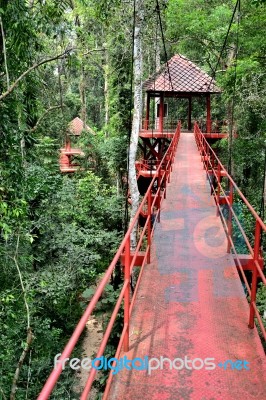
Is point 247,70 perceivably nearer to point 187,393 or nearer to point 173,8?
point 173,8

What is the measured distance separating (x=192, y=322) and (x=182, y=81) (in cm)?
1546

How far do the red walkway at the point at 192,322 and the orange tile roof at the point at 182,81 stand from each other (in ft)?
39.3

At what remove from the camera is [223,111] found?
73.5 feet

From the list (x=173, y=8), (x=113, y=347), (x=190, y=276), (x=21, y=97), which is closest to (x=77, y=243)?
(x=113, y=347)

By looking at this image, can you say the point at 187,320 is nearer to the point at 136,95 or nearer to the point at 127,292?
the point at 127,292

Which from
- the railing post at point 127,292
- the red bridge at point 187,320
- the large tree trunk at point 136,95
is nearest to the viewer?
the red bridge at point 187,320

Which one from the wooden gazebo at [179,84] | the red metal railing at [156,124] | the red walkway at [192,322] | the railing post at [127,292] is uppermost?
the wooden gazebo at [179,84]

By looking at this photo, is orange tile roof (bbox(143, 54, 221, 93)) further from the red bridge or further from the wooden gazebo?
the red bridge

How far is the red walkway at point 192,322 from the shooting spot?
95.3 inches

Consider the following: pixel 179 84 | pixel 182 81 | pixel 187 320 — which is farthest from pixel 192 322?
pixel 182 81

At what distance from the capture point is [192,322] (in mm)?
3191

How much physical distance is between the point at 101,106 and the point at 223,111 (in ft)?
60.2

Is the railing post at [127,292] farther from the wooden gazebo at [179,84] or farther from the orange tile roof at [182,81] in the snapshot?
the wooden gazebo at [179,84]

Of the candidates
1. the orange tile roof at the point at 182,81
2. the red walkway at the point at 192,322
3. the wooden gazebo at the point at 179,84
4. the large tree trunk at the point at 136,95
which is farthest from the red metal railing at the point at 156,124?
the red walkway at the point at 192,322
